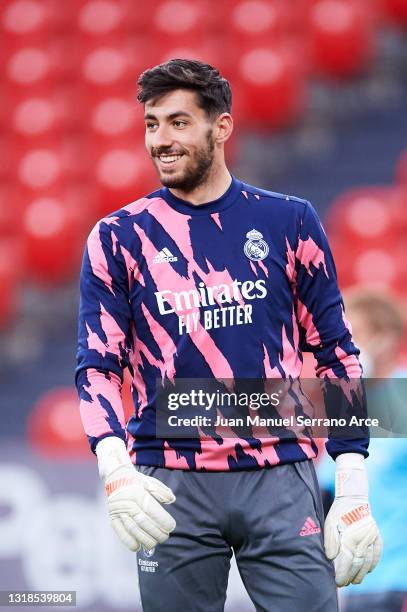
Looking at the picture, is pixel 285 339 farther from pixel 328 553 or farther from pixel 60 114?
pixel 60 114

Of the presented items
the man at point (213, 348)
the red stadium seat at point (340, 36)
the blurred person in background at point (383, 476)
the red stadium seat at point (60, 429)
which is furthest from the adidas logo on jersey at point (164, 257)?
the red stadium seat at point (340, 36)

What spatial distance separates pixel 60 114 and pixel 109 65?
1.68ft

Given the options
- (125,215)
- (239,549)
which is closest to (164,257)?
(125,215)

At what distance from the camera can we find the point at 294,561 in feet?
9.25

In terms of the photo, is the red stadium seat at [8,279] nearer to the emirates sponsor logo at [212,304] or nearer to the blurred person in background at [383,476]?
the blurred person in background at [383,476]

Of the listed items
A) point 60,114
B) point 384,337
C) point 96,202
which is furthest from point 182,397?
point 60,114

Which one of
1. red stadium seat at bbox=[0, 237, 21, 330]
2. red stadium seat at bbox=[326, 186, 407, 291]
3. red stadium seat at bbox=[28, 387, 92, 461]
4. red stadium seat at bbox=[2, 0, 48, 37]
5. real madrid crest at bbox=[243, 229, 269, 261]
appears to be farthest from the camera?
red stadium seat at bbox=[2, 0, 48, 37]

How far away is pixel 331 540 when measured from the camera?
2.86m

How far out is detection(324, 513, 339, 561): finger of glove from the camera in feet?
9.34

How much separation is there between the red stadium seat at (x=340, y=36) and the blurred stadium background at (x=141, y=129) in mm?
10

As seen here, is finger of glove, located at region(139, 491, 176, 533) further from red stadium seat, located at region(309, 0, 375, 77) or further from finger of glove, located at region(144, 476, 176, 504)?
red stadium seat, located at region(309, 0, 375, 77)

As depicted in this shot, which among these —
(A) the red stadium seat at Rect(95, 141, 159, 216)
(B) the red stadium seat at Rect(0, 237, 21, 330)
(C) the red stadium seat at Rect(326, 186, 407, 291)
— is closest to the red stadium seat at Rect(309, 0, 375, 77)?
(C) the red stadium seat at Rect(326, 186, 407, 291)

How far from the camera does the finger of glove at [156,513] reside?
2.69 m

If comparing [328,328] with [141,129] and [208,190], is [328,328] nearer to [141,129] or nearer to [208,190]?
[208,190]
